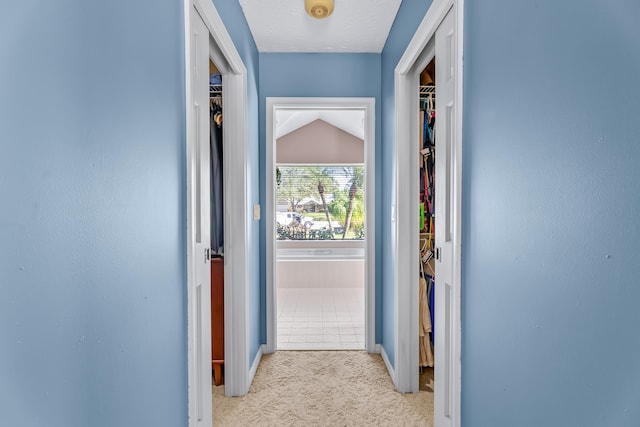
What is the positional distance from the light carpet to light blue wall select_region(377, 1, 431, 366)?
0.27 metres

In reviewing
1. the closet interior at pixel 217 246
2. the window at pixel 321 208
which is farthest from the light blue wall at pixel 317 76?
the window at pixel 321 208

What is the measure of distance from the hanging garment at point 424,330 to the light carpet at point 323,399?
0.32m

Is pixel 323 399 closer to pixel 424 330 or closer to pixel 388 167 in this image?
pixel 424 330

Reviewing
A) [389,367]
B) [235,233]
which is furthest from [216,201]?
[389,367]

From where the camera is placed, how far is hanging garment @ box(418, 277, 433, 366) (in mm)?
2887
